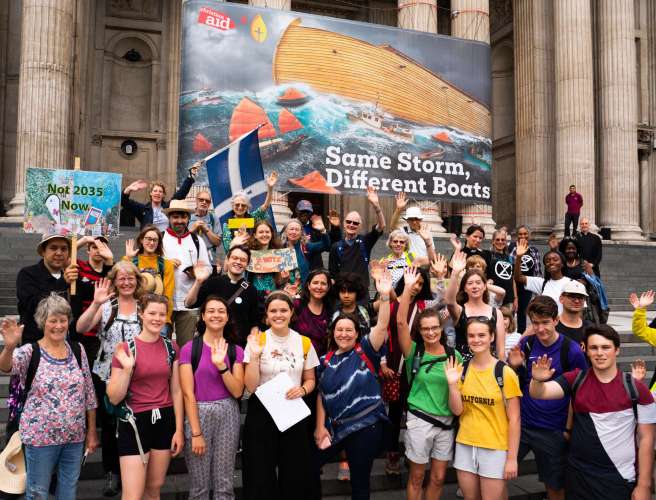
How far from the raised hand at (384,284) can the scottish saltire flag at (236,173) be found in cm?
438

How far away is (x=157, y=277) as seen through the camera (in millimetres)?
5523

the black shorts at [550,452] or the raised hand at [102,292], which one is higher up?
the raised hand at [102,292]

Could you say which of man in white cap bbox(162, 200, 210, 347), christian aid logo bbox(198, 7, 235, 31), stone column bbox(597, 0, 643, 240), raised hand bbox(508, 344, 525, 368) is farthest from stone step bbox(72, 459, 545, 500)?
stone column bbox(597, 0, 643, 240)

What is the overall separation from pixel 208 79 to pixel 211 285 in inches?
385

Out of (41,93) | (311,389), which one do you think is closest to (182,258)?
(311,389)

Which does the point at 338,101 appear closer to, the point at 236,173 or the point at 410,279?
the point at 236,173

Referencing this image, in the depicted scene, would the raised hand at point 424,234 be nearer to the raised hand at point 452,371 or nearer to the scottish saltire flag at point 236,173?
the raised hand at point 452,371

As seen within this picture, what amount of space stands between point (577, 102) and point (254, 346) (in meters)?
19.8

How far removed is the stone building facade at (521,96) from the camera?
20.2 metres

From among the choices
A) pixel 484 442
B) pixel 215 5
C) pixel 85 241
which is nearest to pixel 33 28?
pixel 215 5

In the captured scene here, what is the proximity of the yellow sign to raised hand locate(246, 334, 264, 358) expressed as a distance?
1189 centimetres

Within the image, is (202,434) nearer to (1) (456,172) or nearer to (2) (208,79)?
(2) (208,79)

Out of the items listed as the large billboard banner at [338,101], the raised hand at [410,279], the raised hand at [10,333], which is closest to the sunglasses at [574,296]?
the raised hand at [410,279]

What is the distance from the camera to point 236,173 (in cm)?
905
